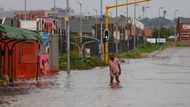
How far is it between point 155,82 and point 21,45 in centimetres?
818

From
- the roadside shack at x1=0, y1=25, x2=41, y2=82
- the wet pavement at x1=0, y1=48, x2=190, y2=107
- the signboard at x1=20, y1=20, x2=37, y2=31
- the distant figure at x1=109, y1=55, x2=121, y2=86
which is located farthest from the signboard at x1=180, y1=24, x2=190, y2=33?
the distant figure at x1=109, y1=55, x2=121, y2=86

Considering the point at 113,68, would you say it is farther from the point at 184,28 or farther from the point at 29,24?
the point at 184,28

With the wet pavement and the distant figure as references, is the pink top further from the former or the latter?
the wet pavement

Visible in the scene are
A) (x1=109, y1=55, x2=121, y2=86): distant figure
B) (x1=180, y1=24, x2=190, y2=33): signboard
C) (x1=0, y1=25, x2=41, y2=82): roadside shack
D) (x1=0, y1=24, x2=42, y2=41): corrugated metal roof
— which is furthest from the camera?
(x1=180, y1=24, x2=190, y2=33): signboard

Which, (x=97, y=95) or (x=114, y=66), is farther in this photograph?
(x=114, y=66)

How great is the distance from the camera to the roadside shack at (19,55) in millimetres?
30609

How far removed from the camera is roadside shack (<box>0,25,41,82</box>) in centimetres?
3061

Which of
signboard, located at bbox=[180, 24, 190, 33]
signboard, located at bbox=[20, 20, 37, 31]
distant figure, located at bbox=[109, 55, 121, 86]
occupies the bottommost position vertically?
distant figure, located at bbox=[109, 55, 121, 86]

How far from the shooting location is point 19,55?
121ft

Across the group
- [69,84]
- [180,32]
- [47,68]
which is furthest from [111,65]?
[180,32]

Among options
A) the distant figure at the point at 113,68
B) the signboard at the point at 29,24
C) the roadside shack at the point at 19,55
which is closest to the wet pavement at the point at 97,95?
the distant figure at the point at 113,68

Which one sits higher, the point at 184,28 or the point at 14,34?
the point at 14,34

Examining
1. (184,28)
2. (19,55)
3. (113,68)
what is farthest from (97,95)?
(184,28)

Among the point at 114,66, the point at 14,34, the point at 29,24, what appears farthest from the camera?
the point at 29,24
